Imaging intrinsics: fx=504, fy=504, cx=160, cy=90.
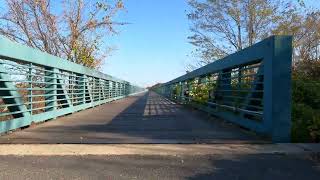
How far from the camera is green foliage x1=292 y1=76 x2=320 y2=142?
28.3ft

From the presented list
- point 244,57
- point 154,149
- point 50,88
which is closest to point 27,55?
point 50,88

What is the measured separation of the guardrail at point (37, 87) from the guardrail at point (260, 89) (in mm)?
4377

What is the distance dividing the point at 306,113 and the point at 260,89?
122 cm

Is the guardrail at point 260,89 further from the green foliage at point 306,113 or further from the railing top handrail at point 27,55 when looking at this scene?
the railing top handrail at point 27,55

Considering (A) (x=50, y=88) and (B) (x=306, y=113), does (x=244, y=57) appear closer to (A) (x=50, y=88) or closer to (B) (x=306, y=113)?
(B) (x=306, y=113)

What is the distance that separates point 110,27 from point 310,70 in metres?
11.2

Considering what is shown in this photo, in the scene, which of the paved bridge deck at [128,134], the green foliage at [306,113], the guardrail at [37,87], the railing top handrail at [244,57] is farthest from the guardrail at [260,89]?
the guardrail at [37,87]

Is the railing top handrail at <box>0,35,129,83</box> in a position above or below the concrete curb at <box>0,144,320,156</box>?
above

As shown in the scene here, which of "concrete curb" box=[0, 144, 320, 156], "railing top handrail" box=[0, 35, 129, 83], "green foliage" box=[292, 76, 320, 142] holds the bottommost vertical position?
"concrete curb" box=[0, 144, 320, 156]

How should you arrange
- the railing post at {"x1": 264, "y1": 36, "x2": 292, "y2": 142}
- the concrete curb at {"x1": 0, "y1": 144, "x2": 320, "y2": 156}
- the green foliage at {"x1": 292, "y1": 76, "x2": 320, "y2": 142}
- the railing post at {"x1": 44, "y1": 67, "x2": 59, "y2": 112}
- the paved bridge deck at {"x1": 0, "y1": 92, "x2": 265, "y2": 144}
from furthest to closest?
the railing post at {"x1": 44, "y1": 67, "x2": 59, "y2": 112} < the green foliage at {"x1": 292, "y1": 76, "x2": 320, "y2": 142} < the paved bridge deck at {"x1": 0, "y1": 92, "x2": 265, "y2": 144} < the railing post at {"x1": 264, "y1": 36, "x2": 292, "y2": 142} < the concrete curb at {"x1": 0, "y1": 144, "x2": 320, "y2": 156}

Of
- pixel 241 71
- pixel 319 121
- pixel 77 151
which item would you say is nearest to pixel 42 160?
pixel 77 151

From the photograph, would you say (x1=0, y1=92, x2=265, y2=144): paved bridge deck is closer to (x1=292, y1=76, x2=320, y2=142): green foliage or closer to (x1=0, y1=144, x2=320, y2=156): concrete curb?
(x1=0, y1=144, x2=320, y2=156): concrete curb

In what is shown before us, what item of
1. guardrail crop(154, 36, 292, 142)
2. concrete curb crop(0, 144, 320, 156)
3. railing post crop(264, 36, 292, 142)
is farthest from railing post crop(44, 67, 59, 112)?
railing post crop(264, 36, 292, 142)

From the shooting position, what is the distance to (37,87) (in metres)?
12.8
